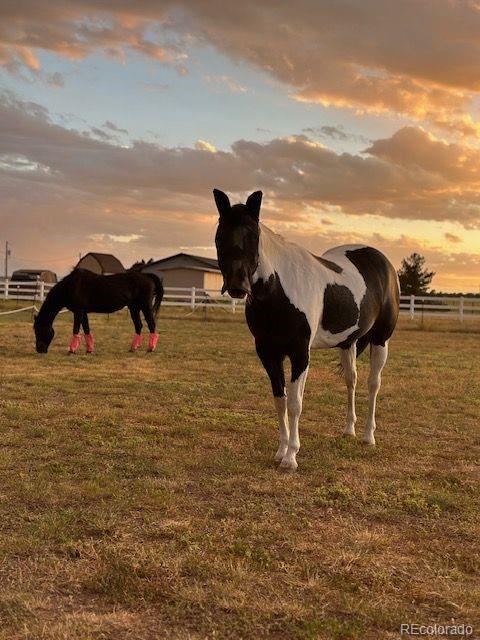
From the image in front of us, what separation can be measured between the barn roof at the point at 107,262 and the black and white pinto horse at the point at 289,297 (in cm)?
4984

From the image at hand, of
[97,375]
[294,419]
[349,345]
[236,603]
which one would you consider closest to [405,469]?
[294,419]

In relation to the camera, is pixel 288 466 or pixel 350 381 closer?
pixel 288 466

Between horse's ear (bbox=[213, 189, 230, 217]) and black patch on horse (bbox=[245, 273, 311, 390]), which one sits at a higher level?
horse's ear (bbox=[213, 189, 230, 217])

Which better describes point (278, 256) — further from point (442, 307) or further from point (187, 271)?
point (187, 271)

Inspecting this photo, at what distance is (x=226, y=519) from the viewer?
12.4 ft

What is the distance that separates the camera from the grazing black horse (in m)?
12.2

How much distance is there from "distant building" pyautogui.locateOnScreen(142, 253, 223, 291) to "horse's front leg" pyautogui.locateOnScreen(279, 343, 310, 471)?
42.8 metres

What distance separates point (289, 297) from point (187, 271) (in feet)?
147

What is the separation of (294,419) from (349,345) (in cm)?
137

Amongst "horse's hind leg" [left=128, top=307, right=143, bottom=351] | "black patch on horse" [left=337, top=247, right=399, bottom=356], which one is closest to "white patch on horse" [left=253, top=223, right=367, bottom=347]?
"black patch on horse" [left=337, top=247, right=399, bottom=356]

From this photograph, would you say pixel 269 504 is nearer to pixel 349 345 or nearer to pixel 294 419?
pixel 294 419

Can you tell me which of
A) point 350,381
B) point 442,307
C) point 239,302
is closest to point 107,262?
point 239,302

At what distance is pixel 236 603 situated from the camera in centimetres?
267

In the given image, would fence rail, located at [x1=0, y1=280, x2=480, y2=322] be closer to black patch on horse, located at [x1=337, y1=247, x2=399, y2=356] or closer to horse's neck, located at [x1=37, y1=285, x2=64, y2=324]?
horse's neck, located at [x1=37, y1=285, x2=64, y2=324]
